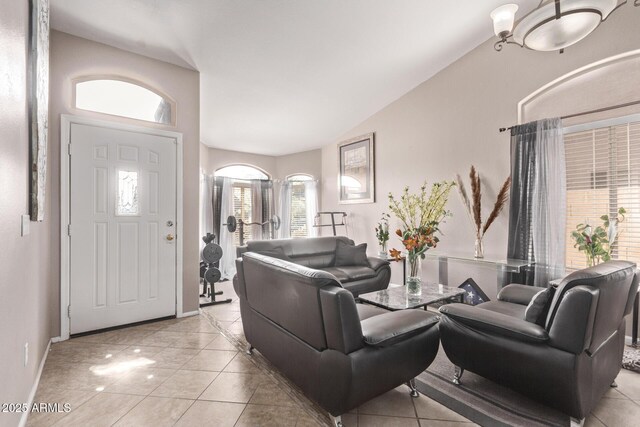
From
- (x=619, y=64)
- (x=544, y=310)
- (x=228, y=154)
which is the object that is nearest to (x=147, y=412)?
(x=544, y=310)

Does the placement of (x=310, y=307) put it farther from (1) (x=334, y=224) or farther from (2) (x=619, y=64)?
(1) (x=334, y=224)

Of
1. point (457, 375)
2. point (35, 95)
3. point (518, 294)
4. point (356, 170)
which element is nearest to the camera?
point (35, 95)

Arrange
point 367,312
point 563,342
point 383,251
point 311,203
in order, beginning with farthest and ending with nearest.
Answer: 1. point 311,203
2. point 383,251
3. point 367,312
4. point 563,342

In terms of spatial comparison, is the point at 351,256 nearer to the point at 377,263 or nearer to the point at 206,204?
the point at 377,263

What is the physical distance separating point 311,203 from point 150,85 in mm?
4068

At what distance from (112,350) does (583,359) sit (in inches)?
138

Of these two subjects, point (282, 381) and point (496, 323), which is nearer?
point (496, 323)

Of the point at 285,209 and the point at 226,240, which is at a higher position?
the point at 285,209

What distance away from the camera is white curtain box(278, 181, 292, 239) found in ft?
22.9

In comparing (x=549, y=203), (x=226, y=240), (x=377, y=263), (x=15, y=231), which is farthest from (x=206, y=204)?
(x=549, y=203)

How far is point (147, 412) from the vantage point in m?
1.88

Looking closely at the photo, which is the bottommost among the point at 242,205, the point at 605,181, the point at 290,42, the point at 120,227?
the point at 120,227

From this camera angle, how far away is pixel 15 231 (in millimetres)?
1517

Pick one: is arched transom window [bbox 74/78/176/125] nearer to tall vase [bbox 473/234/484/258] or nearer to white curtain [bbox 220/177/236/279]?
white curtain [bbox 220/177/236/279]
